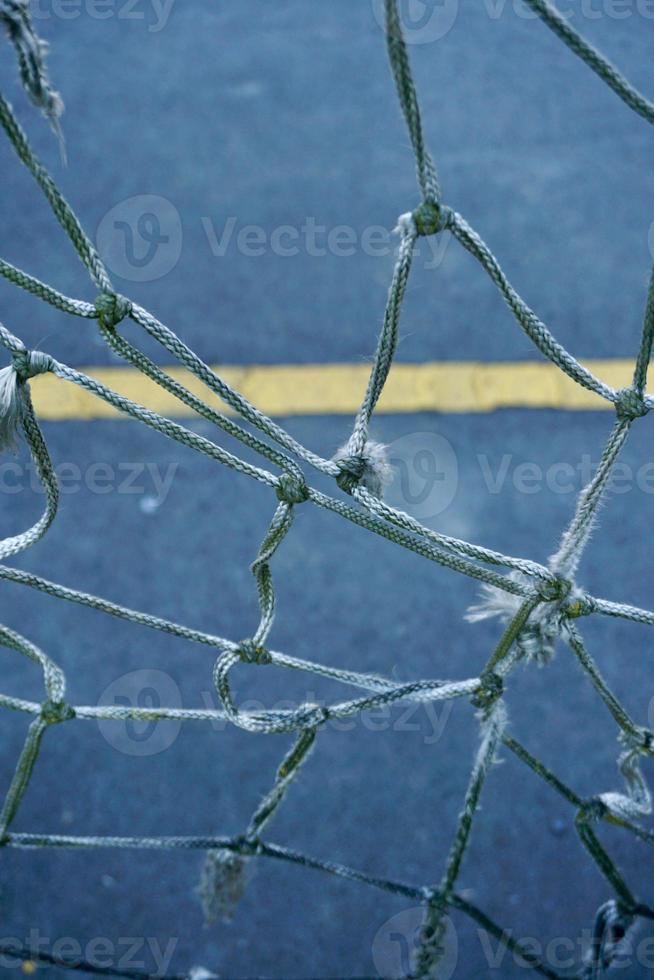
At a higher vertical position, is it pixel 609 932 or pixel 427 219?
pixel 427 219

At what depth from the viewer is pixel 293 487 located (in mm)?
1019

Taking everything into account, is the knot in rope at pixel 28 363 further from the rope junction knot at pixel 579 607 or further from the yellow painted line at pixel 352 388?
the yellow painted line at pixel 352 388

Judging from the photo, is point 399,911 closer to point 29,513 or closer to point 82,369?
point 29,513

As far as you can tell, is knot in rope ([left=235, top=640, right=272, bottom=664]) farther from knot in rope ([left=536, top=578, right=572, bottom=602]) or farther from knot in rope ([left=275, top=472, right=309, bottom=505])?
knot in rope ([left=536, top=578, right=572, bottom=602])

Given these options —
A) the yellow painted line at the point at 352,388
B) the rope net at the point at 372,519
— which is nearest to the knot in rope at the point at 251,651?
the rope net at the point at 372,519

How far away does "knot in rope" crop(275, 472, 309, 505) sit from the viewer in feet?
3.34

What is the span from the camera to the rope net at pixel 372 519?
0.86 meters

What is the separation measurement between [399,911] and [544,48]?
265 cm

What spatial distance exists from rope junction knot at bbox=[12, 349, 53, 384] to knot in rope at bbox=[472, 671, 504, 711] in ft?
1.93

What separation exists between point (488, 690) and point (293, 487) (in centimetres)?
34

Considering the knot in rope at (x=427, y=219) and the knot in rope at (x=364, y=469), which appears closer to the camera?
the knot in rope at (x=427, y=219)

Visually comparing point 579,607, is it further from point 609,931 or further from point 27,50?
point 27,50

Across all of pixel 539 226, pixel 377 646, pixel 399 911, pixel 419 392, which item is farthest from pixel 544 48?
pixel 399 911

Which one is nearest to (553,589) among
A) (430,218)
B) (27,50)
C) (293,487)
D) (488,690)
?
(488,690)
